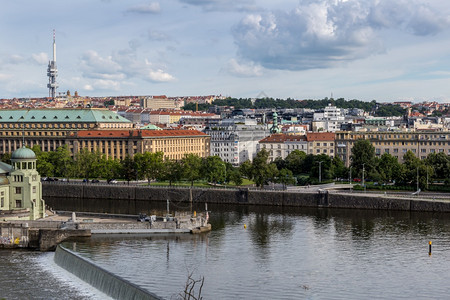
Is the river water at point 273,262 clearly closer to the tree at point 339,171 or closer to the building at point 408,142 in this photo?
the tree at point 339,171

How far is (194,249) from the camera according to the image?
67.4 meters

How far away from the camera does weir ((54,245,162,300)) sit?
164ft

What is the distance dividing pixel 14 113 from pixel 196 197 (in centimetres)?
7264

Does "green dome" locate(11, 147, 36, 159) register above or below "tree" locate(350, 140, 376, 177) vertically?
above

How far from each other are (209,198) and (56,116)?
65.2 meters

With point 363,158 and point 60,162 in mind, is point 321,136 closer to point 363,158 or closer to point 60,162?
point 363,158

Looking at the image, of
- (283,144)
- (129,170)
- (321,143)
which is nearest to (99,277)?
(129,170)

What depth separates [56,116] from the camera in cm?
16288

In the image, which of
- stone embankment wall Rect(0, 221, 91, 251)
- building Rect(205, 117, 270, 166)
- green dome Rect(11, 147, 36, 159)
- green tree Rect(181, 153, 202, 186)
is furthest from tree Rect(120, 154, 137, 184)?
stone embankment wall Rect(0, 221, 91, 251)

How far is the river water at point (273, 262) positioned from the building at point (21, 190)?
9.73 m

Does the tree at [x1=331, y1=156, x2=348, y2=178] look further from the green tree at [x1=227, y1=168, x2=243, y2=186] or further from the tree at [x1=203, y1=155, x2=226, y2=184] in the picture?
the tree at [x1=203, y1=155, x2=226, y2=184]

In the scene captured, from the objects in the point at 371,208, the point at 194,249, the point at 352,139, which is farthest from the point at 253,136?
the point at 194,249

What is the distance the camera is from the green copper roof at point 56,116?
162m

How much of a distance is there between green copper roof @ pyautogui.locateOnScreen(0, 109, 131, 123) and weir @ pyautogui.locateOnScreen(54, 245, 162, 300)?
9953 centimetres
